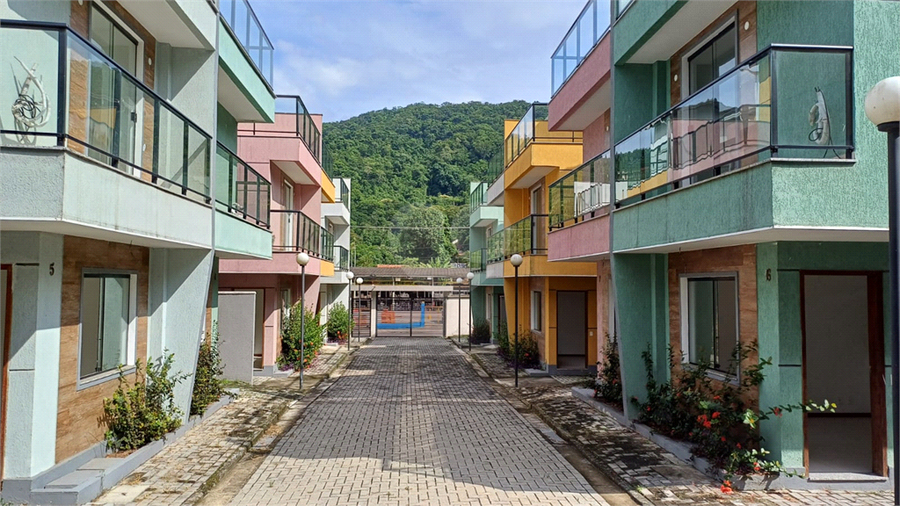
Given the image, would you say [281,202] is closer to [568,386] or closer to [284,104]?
[284,104]

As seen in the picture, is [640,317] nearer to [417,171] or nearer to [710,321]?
[710,321]

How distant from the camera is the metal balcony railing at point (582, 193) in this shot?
10.7m

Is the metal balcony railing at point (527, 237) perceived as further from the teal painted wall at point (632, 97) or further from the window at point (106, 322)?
the window at point (106, 322)

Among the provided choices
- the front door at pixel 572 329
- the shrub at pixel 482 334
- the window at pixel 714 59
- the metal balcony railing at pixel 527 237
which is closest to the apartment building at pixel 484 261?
the shrub at pixel 482 334

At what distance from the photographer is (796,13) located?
672cm

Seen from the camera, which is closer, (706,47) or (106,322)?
(106,322)

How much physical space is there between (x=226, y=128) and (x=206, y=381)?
5.36m

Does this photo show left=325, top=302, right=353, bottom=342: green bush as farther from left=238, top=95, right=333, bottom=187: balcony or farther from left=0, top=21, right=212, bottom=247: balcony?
left=0, top=21, right=212, bottom=247: balcony

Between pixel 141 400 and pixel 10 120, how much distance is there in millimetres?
4570

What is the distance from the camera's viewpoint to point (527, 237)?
17.5 meters

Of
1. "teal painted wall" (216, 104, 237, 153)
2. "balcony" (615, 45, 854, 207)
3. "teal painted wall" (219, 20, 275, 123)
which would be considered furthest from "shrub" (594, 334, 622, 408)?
"teal painted wall" (216, 104, 237, 153)

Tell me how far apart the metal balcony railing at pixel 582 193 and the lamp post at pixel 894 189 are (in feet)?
21.1

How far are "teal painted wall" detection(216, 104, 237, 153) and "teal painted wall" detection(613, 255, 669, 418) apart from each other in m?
8.26

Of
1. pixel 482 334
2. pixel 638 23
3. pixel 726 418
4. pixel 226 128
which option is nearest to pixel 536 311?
pixel 482 334
